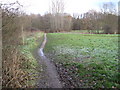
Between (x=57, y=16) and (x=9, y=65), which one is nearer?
(x=9, y=65)

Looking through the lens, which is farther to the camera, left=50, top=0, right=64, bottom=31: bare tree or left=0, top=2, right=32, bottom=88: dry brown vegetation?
left=50, top=0, right=64, bottom=31: bare tree

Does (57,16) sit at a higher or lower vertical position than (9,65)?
higher

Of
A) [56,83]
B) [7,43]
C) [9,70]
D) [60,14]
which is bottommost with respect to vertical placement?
[56,83]

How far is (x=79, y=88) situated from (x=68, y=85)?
1.69 feet

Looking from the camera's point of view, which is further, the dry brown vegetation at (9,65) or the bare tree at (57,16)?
the bare tree at (57,16)

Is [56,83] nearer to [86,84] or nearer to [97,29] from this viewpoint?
[86,84]

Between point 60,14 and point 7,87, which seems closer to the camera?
point 7,87

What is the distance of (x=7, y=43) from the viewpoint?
6332 millimetres

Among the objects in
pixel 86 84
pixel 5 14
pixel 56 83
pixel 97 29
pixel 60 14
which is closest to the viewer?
pixel 86 84

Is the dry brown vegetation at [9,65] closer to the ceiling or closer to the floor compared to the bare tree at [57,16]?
closer to the floor

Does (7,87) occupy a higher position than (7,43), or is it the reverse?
(7,43)

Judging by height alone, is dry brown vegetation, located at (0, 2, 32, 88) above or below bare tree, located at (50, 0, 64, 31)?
below

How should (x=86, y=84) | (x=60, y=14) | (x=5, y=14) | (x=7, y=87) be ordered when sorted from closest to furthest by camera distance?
(x=7, y=87) < (x=86, y=84) < (x=5, y=14) < (x=60, y=14)

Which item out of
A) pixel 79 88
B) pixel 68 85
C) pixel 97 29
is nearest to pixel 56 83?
pixel 68 85
